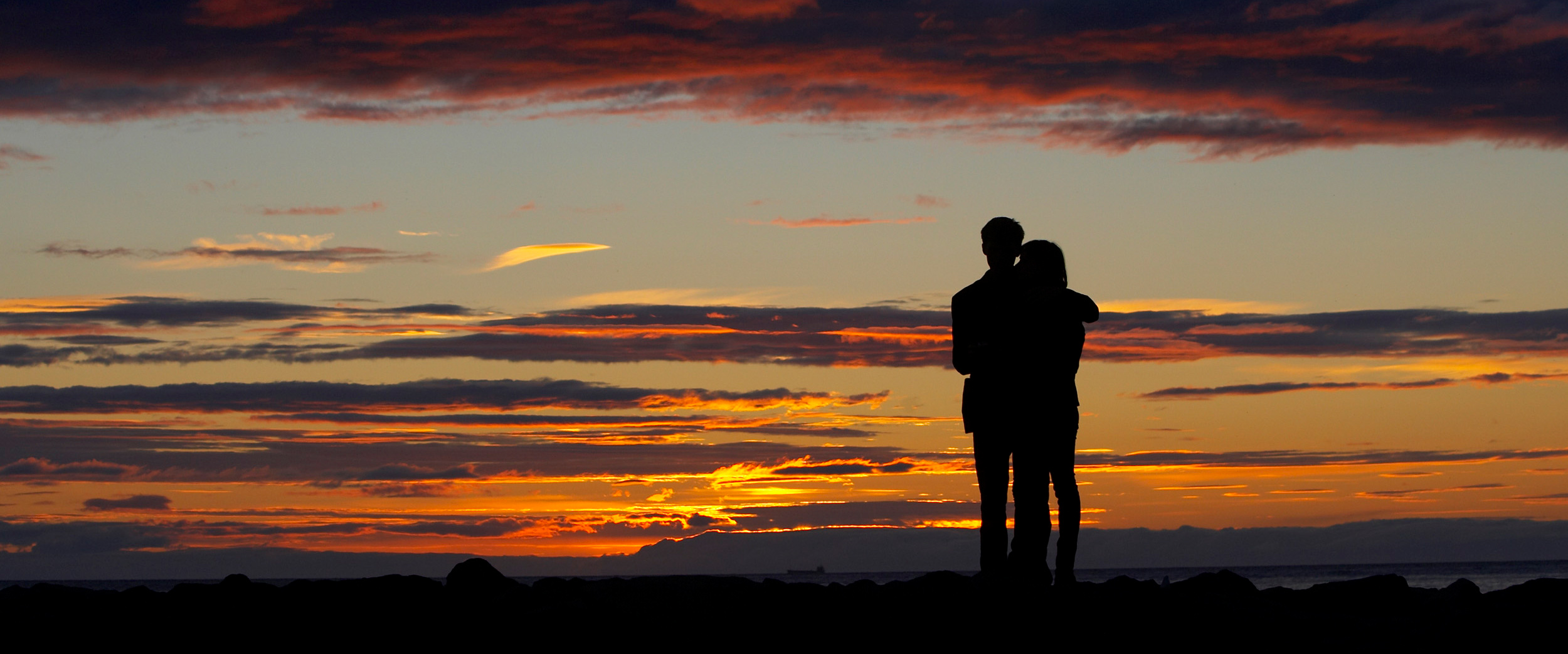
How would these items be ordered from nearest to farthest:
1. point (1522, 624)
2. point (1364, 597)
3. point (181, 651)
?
1. point (1522, 624)
2. point (181, 651)
3. point (1364, 597)

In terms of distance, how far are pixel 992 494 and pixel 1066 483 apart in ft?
1.41

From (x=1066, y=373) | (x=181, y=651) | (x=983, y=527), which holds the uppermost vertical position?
(x=1066, y=373)

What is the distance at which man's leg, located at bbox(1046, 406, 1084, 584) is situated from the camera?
7492mm

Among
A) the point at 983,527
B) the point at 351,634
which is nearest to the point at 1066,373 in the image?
the point at 983,527

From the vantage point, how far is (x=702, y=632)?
5.95 metres

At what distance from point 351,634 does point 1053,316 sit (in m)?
4.08

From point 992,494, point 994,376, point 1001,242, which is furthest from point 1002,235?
point 992,494

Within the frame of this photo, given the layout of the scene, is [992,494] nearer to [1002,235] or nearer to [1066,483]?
[1066,483]

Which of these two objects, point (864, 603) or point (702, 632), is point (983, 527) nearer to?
point (864, 603)

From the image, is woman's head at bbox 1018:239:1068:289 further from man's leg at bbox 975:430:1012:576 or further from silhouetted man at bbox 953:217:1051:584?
man's leg at bbox 975:430:1012:576

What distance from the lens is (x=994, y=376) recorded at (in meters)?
7.62

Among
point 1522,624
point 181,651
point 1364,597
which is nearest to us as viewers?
point 1522,624

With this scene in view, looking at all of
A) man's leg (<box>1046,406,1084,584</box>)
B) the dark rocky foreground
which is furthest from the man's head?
the dark rocky foreground

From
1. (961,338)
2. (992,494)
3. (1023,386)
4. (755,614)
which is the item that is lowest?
(755,614)
